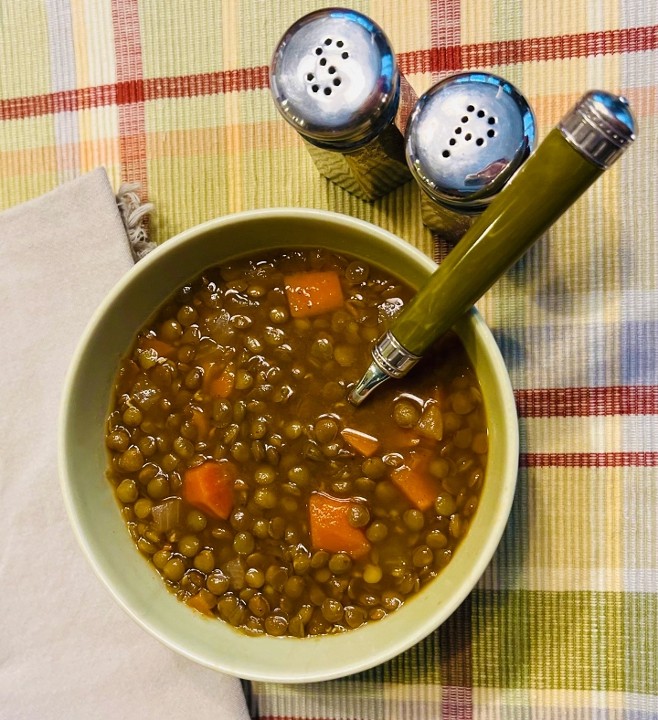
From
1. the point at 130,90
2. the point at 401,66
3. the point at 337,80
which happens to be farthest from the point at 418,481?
the point at 130,90

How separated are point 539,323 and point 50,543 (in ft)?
3.91

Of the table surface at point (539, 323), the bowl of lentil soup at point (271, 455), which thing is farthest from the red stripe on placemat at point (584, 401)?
the bowl of lentil soup at point (271, 455)

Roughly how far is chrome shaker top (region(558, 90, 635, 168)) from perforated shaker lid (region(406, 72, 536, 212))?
0.24 m

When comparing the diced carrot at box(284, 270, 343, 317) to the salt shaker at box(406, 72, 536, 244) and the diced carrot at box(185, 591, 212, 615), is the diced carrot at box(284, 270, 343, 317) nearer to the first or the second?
the salt shaker at box(406, 72, 536, 244)

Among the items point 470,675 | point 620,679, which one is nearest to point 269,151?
point 470,675

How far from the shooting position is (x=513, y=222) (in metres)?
1.21

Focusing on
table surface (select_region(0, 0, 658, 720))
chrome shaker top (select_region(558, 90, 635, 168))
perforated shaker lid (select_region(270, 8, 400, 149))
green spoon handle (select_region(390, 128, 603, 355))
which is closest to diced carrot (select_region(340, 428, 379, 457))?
green spoon handle (select_region(390, 128, 603, 355))

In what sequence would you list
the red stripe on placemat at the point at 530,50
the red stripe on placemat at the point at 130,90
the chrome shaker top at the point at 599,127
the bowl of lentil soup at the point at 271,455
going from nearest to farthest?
1. the chrome shaker top at the point at 599,127
2. the bowl of lentil soup at the point at 271,455
3. the red stripe on placemat at the point at 530,50
4. the red stripe on placemat at the point at 130,90

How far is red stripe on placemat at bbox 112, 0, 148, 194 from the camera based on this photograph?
70.9 inches

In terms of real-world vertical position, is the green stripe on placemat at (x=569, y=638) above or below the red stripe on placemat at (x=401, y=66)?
below

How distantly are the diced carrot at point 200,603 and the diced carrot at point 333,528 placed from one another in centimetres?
26

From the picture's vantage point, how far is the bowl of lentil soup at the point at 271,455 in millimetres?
1531

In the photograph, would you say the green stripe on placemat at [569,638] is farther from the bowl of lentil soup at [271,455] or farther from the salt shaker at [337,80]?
the salt shaker at [337,80]

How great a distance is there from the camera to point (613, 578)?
1685 mm
